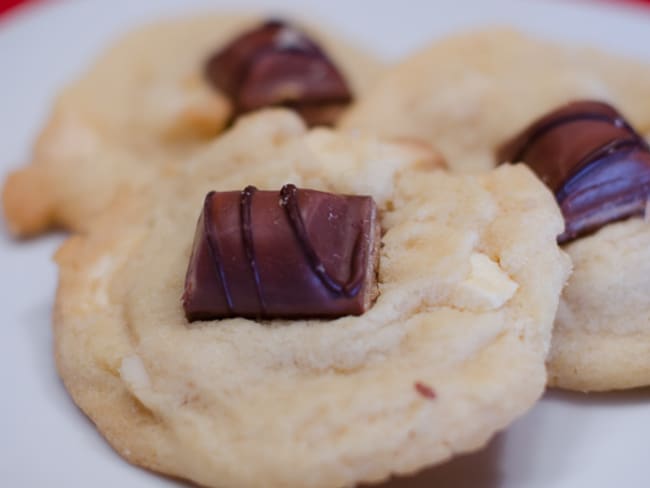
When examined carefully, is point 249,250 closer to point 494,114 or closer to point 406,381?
point 406,381

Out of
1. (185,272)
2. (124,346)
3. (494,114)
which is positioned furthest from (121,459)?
(494,114)

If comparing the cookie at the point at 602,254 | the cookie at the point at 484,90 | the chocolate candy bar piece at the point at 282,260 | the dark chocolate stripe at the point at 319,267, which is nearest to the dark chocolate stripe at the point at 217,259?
the chocolate candy bar piece at the point at 282,260

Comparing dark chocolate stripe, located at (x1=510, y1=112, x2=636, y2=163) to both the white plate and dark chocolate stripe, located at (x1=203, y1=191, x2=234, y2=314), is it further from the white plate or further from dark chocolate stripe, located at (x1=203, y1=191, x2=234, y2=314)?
dark chocolate stripe, located at (x1=203, y1=191, x2=234, y2=314)

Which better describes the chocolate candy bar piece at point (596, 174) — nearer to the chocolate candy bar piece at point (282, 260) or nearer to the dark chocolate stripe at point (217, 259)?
the chocolate candy bar piece at point (282, 260)

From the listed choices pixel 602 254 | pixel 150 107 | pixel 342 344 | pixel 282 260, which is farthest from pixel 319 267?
pixel 150 107

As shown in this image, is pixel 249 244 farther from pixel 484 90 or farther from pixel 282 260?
pixel 484 90
